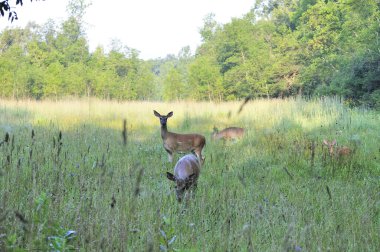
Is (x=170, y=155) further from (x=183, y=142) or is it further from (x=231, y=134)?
(x=231, y=134)

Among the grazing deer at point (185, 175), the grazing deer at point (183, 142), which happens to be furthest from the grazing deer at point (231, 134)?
the grazing deer at point (185, 175)

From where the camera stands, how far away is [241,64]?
131ft

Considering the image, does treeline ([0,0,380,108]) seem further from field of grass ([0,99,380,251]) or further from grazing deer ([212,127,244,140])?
grazing deer ([212,127,244,140])

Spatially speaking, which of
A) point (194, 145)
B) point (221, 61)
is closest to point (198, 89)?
point (221, 61)

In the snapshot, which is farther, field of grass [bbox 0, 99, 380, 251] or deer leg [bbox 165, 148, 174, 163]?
deer leg [bbox 165, 148, 174, 163]

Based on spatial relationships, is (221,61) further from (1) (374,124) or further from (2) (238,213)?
(2) (238,213)

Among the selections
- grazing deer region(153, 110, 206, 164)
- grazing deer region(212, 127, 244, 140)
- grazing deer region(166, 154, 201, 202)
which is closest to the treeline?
grazing deer region(212, 127, 244, 140)

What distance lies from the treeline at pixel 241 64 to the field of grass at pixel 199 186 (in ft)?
40.3

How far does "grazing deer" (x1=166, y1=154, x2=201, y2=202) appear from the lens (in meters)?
4.11

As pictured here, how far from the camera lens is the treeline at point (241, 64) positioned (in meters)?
26.6

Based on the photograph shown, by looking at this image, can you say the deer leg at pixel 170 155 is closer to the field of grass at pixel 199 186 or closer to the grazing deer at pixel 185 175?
the field of grass at pixel 199 186

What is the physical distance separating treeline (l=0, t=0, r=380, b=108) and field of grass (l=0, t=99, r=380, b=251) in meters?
12.3

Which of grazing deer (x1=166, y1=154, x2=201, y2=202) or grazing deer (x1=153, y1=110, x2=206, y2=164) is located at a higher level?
grazing deer (x1=166, y1=154, x2=201, y2=202)

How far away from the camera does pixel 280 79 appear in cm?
Answer: 3694
